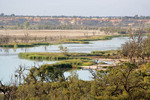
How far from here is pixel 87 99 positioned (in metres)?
25.0

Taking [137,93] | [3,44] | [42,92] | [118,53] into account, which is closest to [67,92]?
[42,92]

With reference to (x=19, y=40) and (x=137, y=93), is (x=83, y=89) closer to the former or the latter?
(x=137, y=93)

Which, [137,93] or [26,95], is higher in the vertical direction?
[137,93]

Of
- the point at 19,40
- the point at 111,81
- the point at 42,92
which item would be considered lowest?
the point at 19,40

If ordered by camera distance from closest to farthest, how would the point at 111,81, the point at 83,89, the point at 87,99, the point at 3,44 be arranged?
the point at 87,99
the point at 111,81
the point at 83,89
the point at 3,44

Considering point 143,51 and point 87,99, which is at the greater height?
point 87,99

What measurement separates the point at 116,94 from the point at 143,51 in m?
45.3

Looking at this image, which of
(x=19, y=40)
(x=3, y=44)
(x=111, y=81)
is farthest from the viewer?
(x=19, y=40)

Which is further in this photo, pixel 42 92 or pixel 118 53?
pixel 118 53

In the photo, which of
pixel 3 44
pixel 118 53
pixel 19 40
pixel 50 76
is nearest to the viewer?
pixel 50 76

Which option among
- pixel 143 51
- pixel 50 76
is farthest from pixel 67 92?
pixel 143 51

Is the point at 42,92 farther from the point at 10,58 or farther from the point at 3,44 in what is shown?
the point at 3,44

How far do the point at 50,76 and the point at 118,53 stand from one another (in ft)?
143

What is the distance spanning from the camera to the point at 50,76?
130 feet
